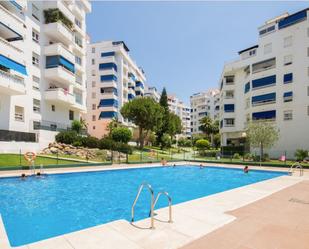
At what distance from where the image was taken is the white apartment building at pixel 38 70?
2258 cm

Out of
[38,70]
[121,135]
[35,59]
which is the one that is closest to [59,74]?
[38,70]

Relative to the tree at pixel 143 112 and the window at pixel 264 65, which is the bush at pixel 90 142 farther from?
the window at pixel 264 65

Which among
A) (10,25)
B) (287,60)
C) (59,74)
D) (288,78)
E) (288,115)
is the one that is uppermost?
(287,60)

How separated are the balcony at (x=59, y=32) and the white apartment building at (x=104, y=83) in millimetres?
19600

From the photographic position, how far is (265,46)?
37.6 metres

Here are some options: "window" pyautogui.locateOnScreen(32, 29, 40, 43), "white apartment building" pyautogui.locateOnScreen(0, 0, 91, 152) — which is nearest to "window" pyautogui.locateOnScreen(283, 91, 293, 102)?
"white apartment building" pyautogui.locateOnScreen(0, 0, 91, 152)

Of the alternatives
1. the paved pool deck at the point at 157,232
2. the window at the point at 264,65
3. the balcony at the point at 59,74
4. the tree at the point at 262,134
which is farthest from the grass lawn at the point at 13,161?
the window at the point at 264,65

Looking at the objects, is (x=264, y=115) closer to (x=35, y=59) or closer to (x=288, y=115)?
(x=288, y=115)

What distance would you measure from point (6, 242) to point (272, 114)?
38992 mm

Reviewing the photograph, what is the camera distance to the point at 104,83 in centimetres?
5312

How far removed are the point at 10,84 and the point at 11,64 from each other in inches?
95.4

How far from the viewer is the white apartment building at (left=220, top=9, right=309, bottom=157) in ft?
107

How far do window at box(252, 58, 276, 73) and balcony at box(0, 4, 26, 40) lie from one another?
122 ft

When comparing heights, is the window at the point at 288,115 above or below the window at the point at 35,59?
below
